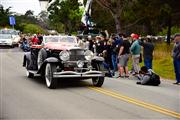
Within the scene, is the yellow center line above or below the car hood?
below

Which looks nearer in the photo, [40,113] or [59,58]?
[40,113]

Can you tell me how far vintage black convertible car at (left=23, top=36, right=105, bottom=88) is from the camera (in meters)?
15.3

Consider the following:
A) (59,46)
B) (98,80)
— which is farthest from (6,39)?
(98,80)

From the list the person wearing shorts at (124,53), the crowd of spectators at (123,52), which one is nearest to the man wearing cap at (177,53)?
the crowd of spectators at (123,52)

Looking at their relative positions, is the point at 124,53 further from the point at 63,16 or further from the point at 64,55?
the point at 63,16

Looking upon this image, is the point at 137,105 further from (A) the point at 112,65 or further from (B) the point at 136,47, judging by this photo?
(A) the point at 112,65

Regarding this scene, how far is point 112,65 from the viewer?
70.5 feet

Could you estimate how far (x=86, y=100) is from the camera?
41.4 ft

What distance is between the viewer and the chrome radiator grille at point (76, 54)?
51.9 ft

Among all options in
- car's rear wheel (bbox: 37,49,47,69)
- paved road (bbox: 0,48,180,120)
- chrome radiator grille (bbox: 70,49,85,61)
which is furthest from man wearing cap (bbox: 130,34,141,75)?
car's rear wheel (bbox: 37,49,47,69)

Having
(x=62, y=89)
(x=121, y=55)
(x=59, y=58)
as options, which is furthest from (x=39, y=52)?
(x=121, y=55)

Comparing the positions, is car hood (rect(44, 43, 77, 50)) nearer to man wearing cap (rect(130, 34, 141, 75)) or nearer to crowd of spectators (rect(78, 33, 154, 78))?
crowd of spectators (rect(78, 33, 154, 78))

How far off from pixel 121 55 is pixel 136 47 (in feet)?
2.73

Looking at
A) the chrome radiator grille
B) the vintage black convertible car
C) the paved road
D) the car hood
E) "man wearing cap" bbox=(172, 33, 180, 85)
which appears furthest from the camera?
"man wearing cap" bbox=(172, 33, 180, 85)
